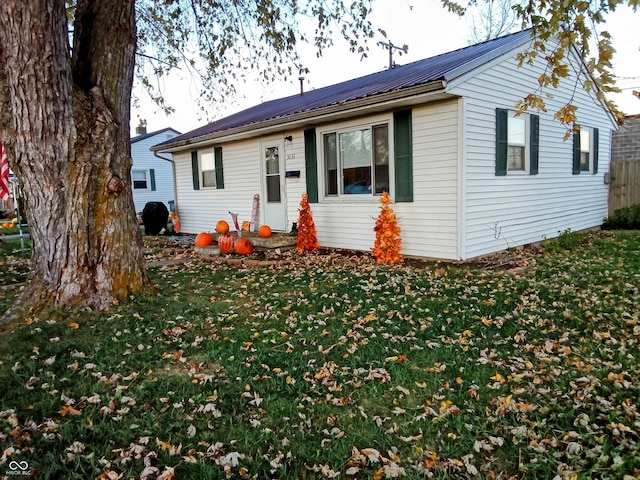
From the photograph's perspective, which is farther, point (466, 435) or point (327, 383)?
point (327, 383)

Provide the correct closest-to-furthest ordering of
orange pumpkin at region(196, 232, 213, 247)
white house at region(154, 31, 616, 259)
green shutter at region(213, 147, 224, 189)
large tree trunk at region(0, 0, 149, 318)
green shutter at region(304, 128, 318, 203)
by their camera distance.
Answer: large tree trunk at region(0, 0, 149, 318)
white house at region(154, 31, 616, 259)
green shutter at region(304, 128, 318, 203)
orange pumpkin at region(196, 232, 213, 247)
green shutter at region(213, 147, 224, 189)

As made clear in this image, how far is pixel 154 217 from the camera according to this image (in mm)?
13266

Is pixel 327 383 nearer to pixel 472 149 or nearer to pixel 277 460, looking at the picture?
pixel 277 460

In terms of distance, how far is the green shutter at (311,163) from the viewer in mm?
8867

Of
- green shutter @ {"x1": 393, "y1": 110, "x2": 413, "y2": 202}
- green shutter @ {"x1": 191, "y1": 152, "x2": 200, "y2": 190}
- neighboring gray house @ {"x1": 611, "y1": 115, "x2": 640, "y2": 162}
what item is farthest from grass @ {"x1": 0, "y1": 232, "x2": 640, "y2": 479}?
neighboring gray house @ {"x1": 611, "y1": 115, "x2": 640, "y2": 162}

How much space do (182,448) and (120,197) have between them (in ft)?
10.1

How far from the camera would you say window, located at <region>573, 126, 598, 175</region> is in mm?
10055

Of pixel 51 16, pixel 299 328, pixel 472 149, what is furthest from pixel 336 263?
pixel 51 16

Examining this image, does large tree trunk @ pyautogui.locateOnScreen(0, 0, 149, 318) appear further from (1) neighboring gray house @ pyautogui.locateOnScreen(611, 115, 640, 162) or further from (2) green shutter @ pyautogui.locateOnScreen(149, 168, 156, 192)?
(2) green shutter @ pyautogui.locateOnScreen(149, 168, 156, 192)

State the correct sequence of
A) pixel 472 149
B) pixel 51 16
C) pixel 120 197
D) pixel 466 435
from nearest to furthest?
pixel 466 435, pixel 51 16, pixel 120 197, pixel 472 149

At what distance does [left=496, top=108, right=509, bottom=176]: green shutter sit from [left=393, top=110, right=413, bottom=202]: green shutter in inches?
59.5

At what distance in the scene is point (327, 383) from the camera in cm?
311

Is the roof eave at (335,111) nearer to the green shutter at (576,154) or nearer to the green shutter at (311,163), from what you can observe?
the green shutter at (311,163)

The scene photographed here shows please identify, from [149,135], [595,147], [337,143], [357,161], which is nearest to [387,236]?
[357,161]
